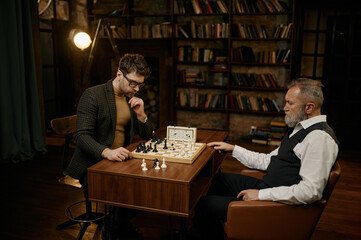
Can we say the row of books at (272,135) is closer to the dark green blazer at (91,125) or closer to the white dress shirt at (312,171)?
the dark green blazer at (91,125)

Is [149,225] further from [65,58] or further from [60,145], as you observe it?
[65,58]

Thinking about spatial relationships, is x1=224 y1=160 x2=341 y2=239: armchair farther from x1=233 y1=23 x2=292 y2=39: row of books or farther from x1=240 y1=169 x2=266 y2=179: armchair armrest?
x1=233 y1=23 x2=292 y2=39: row of books

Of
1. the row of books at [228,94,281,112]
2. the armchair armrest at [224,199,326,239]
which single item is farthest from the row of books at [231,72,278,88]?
the armchair armrest at [224,199,326,239]

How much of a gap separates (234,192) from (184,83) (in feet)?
11.9

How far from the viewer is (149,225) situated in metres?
2.76

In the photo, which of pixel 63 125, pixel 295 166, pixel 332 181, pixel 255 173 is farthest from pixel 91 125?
pixel 332 181

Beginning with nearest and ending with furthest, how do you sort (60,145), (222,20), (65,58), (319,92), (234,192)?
1. (319,92)
2. (234,192)
3. (60,145)
4. (222,20)
5. (65,58)

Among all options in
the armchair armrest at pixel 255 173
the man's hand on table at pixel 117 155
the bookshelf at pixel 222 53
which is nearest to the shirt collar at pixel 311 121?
the armchair armrest at pixel 255 173

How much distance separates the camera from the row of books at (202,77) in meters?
5.69

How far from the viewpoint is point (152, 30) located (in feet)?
18.7

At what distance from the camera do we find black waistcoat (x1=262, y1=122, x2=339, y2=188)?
189 centimetres

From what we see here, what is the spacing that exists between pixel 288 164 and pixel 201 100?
387 centimetres

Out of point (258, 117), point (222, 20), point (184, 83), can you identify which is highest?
point (222, 20)

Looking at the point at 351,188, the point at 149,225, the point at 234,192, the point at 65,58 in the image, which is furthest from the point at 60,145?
the point at 351,188
